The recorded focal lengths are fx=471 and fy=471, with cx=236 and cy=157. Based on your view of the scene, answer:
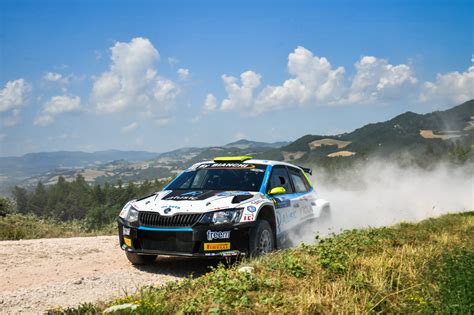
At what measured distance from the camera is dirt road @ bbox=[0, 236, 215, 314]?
5.44m

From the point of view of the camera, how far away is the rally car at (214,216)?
6.64 metres

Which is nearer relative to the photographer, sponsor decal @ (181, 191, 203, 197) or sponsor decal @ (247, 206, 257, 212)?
sponsor decal @ (247, 206, 257, 212)

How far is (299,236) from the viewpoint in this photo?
28.3ft

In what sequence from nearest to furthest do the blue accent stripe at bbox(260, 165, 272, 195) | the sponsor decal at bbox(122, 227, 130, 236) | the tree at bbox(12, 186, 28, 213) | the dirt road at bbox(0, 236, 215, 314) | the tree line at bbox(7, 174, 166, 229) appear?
the dirt road at bbox(0, 236, 215, 314) → the sponsor decal at bbox(122, 227, 130, 236) → the blue accent stripe at bbox(260, 165, 272, 195) → the tree line at bbox(7, 174, 166, 229) → the tree at bbox(12, 186, 28, 213)

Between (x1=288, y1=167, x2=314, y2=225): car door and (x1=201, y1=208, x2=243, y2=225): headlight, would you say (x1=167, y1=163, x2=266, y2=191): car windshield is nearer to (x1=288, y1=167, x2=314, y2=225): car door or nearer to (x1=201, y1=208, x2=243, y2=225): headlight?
(x1=288, y1=167, x2=314, y2=225): car door

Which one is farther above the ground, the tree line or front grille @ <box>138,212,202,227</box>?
front grille @ <box>138,212,202,227</box>

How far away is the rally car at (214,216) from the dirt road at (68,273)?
0.41m

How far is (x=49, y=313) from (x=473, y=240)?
6918 mm

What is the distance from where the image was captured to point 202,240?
6.58 meters

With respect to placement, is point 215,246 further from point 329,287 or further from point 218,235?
point 329,287

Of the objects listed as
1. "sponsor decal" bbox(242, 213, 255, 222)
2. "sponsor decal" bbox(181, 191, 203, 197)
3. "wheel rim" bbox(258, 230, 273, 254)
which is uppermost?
"sponsor decal" bbox(181, 191, 203, 197)

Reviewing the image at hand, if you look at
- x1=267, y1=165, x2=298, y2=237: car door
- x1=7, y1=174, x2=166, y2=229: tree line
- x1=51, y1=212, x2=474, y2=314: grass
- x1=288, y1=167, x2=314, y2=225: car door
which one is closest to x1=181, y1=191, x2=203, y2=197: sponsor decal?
x1=267, y1=165, x2=298, y2=237: car door

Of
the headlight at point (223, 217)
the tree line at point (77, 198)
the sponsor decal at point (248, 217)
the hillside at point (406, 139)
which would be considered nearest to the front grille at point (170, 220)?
the headlight at point (223, 217)

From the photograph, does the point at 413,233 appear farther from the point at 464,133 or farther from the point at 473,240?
the point at 464,133
